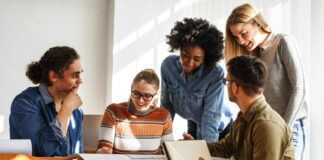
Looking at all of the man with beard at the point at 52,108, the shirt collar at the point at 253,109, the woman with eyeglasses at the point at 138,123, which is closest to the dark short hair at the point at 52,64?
the man with beard at the point at 52,108

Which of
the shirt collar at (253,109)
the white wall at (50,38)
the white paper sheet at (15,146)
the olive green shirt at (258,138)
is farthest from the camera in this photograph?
the white wall at (50,38)

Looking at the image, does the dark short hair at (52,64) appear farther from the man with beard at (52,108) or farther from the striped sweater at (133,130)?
→ the striped sweater at (133,130)

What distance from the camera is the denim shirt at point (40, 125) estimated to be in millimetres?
1822

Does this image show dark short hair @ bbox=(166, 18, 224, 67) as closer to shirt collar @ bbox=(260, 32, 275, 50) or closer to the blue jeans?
shirt collar @ bbox=(260, 32, 275, 50)

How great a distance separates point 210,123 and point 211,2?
263 cm

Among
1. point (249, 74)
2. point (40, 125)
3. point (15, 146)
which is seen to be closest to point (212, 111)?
point (249, 74)

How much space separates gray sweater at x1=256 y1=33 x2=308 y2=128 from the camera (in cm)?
203

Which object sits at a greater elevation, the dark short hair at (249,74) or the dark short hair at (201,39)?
the dark short hair at (201,39)

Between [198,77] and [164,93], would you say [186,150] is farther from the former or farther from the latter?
[164,93]

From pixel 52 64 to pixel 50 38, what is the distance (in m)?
2.61

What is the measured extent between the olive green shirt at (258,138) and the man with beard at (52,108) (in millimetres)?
758

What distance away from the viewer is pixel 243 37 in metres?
2.19

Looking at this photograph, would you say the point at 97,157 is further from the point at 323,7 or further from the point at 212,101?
the point at 323,7

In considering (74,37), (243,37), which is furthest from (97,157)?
(74,37)
